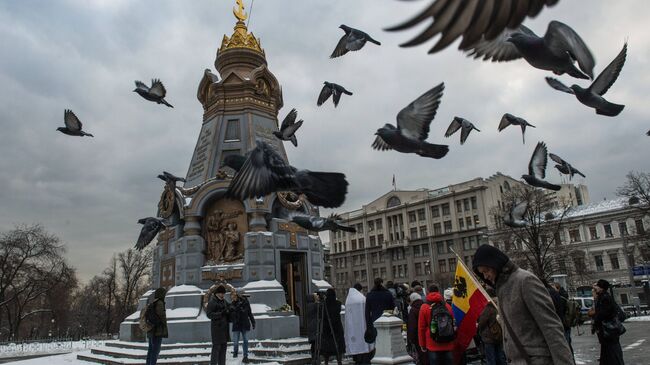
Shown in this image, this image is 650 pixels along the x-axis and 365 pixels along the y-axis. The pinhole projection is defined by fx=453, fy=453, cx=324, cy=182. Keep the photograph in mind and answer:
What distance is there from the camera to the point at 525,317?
3350 millimetres

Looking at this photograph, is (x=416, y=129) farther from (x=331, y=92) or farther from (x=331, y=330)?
(x=331, y=330)

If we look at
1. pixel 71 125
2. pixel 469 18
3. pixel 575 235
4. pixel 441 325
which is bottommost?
pixel 441 325

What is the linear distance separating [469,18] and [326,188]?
4.76m

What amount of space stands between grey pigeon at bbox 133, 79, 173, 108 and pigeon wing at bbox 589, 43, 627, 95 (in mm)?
8180

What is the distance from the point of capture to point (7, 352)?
2383cm

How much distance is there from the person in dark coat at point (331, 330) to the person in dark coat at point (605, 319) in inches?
197

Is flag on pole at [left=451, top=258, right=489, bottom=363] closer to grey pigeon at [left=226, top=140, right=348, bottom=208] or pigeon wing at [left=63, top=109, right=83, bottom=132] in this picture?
grey pigeon at [left=226, top=140, right=348, bottom=208]

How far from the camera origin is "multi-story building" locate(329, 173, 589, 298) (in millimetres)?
65688

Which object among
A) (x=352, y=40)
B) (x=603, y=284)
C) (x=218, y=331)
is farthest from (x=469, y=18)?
(x=218, y=331)

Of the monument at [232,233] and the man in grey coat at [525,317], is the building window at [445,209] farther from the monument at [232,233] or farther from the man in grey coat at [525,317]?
the man in grey coat at [525,317]

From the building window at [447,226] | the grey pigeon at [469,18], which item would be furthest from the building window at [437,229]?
the grey pigeon at [469,18]

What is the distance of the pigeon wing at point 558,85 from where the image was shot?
5807 mm

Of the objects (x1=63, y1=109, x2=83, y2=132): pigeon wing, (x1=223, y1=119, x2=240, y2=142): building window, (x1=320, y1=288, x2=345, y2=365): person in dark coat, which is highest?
(x1=223, y1=119, x2=240, y2=142): building window

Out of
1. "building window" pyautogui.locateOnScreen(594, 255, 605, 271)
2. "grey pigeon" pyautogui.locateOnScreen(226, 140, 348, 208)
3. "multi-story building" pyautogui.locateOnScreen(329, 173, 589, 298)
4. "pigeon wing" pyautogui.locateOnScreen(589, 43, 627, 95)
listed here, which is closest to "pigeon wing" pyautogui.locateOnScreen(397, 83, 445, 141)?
"grey pigeon" pyautogui.locateOnScreen(226, 140, 348, 208)
